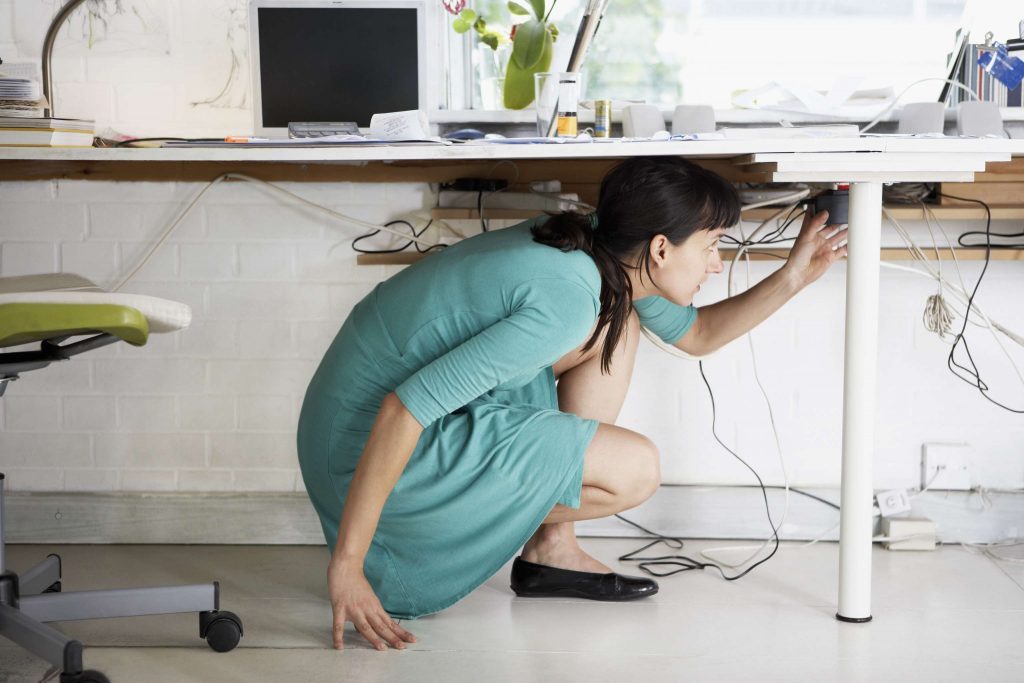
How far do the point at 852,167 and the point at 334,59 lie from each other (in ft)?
3.50

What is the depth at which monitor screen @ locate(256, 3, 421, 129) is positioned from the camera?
215 centimetres

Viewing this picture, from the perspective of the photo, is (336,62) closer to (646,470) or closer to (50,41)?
(50,41)

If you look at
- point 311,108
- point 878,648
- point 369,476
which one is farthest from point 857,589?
point 311,108

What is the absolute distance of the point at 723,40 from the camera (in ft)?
7.84

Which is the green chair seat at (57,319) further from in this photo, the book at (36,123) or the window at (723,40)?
the window at (723,40)

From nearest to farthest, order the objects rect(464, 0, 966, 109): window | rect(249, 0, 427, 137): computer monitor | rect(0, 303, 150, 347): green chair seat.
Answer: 1. rect(0, 303, 150, 347): green chair seat
2. rect(249, 0, 427, 137): computer monitor
3. rect(464, 0, 966, 109): window

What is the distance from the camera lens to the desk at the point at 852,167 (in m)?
1.66

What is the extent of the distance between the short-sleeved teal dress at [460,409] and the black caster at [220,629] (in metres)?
0.23

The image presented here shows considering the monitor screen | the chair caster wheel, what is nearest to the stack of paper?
the monitor screen

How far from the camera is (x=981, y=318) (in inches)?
87.6

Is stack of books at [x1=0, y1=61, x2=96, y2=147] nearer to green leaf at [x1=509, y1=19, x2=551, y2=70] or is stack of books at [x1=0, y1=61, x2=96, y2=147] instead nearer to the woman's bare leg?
green leaf at [x1=509, y1=19, x2=551, y2=70]

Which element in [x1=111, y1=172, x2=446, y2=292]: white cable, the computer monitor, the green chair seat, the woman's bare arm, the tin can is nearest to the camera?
the green chair seat

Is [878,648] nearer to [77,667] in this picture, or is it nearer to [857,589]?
[857,589]

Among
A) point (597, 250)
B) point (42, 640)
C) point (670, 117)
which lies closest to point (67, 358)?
point (42, 640)
